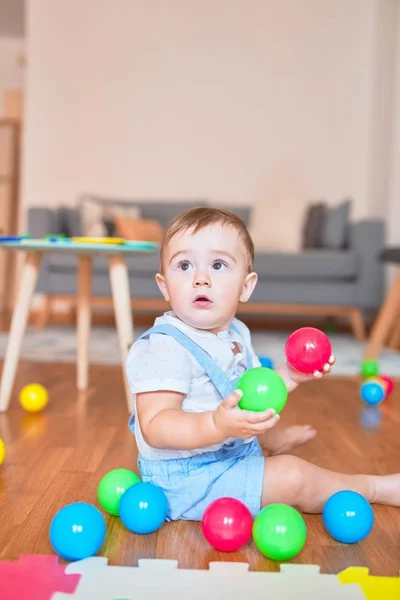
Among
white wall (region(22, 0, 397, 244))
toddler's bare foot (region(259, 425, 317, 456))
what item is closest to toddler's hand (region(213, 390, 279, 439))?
toddler's bare foot (region(259, 425, 317, 456))

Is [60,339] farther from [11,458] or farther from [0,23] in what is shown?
[0,23]

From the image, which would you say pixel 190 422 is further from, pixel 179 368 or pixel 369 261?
pixel 369 261

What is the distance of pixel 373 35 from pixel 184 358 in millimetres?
4257

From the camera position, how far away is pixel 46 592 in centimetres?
73

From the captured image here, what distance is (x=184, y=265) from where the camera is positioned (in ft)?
3.17

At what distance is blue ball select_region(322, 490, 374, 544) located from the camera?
2.88ft

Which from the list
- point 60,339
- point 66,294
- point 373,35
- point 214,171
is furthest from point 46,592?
point 373,35

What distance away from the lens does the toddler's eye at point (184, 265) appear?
0.96 meters

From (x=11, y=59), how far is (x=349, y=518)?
20.3 ft

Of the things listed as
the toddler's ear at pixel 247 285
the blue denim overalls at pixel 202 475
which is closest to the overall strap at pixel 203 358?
the blue denim overalls at pixel 202 475

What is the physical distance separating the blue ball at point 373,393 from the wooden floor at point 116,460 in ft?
0.12

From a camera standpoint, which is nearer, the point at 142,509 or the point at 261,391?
the point at 261,391

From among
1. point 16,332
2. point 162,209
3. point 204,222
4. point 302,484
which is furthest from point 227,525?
point 162,209

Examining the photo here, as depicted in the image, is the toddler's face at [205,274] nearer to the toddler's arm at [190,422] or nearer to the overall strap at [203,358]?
the overall strap at [203,358]
